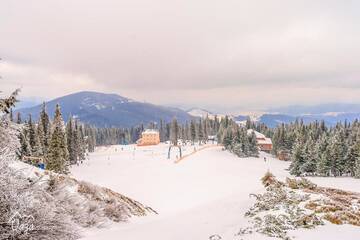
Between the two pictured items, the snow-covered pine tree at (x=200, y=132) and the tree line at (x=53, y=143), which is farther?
the snow-covered pine tree at (x=200, y=132)

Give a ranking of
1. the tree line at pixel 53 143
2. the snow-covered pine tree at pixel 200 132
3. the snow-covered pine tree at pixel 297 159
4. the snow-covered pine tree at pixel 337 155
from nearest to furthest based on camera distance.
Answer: the tree line at pixel 53 143 → the snow-covered pine tree at pixel 337 155 → the snow-covered pine tree at pixel 297 159 → the snow-covered pine tree at pixel 200 132

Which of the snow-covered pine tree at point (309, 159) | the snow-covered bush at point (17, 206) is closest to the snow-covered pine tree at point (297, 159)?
the snow-covered pine tree at point (309, 159)

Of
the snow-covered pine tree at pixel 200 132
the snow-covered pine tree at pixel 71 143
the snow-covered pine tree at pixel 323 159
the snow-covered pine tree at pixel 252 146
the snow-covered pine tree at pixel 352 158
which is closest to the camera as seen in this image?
the snow-covered pine tree at pixel 352 158

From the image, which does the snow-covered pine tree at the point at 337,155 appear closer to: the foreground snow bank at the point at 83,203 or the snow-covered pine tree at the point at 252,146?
the snow-covered pine tree at the point at 252,146

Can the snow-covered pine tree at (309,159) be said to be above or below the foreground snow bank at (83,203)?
below

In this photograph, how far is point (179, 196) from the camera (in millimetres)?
36438

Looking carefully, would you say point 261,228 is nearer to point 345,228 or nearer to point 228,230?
point 228,230

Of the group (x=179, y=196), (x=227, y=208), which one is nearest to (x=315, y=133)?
(x=179, y=196)

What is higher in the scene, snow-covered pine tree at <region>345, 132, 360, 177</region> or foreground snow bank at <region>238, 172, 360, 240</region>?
foreground snow bank at <region>238, 172, 360, 240</region>

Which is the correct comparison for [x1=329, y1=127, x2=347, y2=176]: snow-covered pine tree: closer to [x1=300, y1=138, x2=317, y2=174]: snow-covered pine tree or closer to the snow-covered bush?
[x1=300, y1=138, x2=317, y2=174]: snow-covered pine tree

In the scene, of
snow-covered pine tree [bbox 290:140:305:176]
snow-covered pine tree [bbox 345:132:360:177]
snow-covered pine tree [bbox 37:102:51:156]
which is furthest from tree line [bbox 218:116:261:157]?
snow-covered pine tree [bbox 37:102:51:156]

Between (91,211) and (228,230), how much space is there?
25.6ft

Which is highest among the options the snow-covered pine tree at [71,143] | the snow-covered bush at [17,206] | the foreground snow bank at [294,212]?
the snow-covered bush at [17,206]

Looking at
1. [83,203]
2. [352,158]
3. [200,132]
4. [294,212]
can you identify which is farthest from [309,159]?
[200,132]
